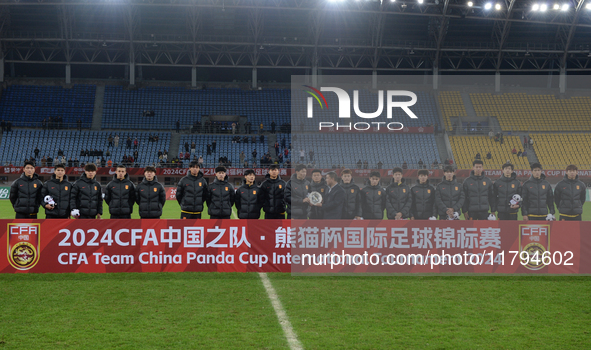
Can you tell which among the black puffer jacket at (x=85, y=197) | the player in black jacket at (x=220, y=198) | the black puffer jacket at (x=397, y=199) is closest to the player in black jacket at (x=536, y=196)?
the black puffer jacket at (x=397, y=199)

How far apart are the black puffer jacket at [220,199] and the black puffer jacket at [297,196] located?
4.58 feet

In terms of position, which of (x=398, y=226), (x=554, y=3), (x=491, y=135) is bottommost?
(x=398, y=226)

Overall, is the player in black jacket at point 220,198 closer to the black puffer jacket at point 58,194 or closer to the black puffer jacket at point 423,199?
the black puffer jacket at point 58,194

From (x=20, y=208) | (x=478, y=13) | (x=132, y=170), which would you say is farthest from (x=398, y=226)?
(x=478, y=13)

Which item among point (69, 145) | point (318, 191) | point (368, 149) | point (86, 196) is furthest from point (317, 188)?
point (69, 145)

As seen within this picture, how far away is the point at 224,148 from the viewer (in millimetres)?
41438

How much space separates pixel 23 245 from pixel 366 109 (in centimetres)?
3903

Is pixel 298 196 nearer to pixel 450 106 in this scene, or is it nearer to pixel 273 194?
pixel 273 194

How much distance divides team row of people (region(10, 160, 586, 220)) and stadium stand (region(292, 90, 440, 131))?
32823 millimetres

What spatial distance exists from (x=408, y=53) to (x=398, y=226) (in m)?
39.8

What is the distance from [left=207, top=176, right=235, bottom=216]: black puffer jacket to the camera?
11.1 meters

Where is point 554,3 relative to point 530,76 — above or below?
above

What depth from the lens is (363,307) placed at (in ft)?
24.6

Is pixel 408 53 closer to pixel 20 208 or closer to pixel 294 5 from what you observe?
pixel 294 5
